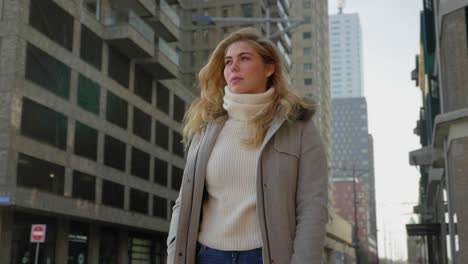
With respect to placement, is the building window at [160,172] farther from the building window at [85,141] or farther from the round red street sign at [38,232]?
the round red street sign at [38,232]

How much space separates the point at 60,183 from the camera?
32031 mm

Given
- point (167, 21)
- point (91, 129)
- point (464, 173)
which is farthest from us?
point (167, 21)

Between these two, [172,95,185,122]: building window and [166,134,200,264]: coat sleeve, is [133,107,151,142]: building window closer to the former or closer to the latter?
[172,95,185,122]: building window

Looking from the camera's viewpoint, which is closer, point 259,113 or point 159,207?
point 259,113

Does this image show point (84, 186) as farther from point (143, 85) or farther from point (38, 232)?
point (38, 232)

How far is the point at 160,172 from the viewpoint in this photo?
46594mm

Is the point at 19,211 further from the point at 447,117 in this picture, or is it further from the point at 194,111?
the point at 194,111

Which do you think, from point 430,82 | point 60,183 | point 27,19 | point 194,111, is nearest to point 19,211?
point 60,183

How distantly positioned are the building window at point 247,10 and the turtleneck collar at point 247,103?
65970 mm

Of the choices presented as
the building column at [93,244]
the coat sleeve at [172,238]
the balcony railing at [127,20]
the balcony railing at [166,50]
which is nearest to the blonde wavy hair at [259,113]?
the coat sleeve at [172,238]

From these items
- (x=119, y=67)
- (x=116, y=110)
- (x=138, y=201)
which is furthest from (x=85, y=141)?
(x=138, y=201)

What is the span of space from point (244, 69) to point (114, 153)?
121 ft

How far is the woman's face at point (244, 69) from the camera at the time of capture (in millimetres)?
3115

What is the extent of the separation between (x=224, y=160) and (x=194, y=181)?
0.58 ft
